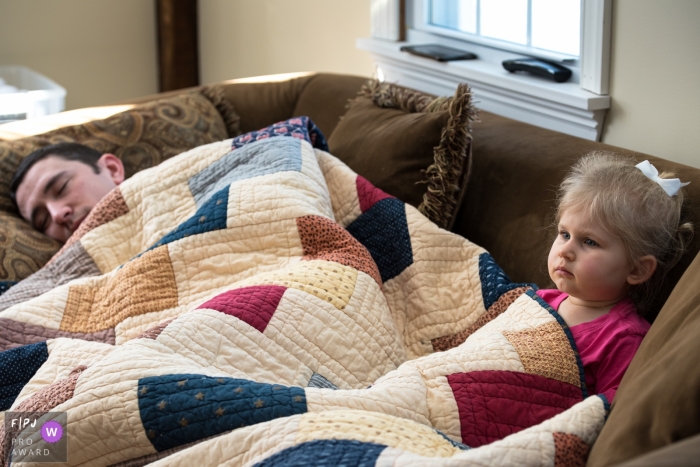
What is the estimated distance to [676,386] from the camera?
69 cm

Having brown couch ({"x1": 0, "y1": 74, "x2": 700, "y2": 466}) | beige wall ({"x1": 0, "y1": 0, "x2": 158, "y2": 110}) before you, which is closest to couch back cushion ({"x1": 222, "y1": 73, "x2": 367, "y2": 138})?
brown couch ({"x1": 0, "y1": 74, "x2": 700, "y2": 466})

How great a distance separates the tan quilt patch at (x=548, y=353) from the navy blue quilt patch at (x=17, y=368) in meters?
0.77

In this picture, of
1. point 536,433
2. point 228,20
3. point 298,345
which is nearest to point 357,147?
point 298,345

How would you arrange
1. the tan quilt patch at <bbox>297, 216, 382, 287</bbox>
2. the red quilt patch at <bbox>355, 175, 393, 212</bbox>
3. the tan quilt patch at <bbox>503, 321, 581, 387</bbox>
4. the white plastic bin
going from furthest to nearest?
the white plastic bin < the red quilt patch at <bbox>355, 175, 393, 212</bbox> < the tan quilt patch at <bbox>297, 216, 382, 287</bbox> < the tan quilt patch at <bbox>503, 321, 581, 387</bbox>

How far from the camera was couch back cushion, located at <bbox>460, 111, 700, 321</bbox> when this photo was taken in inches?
52.9

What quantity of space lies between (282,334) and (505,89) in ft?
3.41

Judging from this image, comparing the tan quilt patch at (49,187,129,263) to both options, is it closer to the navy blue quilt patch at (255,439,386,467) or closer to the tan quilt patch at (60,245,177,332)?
the tan quilt patch at (60,245,177,332)

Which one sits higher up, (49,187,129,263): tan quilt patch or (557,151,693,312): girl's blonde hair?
(557,151,693,312): girl's blonde hair

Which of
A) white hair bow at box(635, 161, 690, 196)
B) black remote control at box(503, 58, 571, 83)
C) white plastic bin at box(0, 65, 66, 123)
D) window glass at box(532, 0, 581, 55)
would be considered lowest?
white plastic bin at box(0, 65, 66, 123)

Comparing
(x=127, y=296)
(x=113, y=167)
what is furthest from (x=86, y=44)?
(x=127, y=296)

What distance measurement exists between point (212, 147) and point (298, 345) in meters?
0.72

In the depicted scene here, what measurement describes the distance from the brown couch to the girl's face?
0.08 m

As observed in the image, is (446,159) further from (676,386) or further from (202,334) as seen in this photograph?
(676,386)

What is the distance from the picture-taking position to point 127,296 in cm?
137
